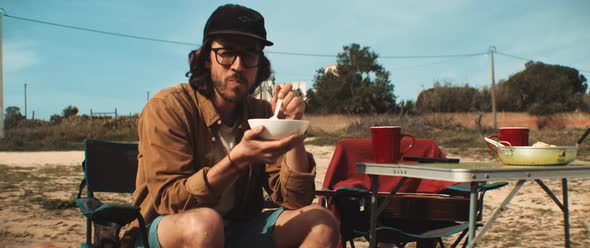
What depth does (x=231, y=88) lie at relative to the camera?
206 centimetres

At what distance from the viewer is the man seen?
178 centimetres

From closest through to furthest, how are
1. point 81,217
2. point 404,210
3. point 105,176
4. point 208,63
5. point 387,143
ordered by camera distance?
point 208,63 < point 387,143 < point 105,176 < point 404,210 < point 81,217

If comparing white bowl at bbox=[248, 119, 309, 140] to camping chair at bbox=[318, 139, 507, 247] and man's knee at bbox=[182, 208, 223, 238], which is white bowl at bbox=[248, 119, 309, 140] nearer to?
man's knee at bbox=[182, 208, 223, 238]

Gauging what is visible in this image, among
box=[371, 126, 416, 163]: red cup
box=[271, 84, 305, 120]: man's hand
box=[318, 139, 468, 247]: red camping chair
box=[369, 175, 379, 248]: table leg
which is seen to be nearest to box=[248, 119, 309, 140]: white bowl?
box=[271, 84, 305, 120]: man's hand

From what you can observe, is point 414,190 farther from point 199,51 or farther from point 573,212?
point 573,212

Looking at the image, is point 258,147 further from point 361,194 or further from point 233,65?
point 361,194

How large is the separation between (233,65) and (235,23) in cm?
16

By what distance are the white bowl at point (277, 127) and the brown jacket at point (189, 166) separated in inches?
11.4

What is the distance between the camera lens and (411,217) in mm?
3074

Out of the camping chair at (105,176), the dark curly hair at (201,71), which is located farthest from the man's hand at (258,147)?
the camping chair at (105,176)

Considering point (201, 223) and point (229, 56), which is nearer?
point (201, 223)

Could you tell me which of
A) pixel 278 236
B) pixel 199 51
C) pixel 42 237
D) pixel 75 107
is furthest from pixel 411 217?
pixel 75 107

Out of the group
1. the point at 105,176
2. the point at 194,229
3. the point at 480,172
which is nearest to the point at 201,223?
the point at 194,229

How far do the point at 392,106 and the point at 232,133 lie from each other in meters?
44.4
